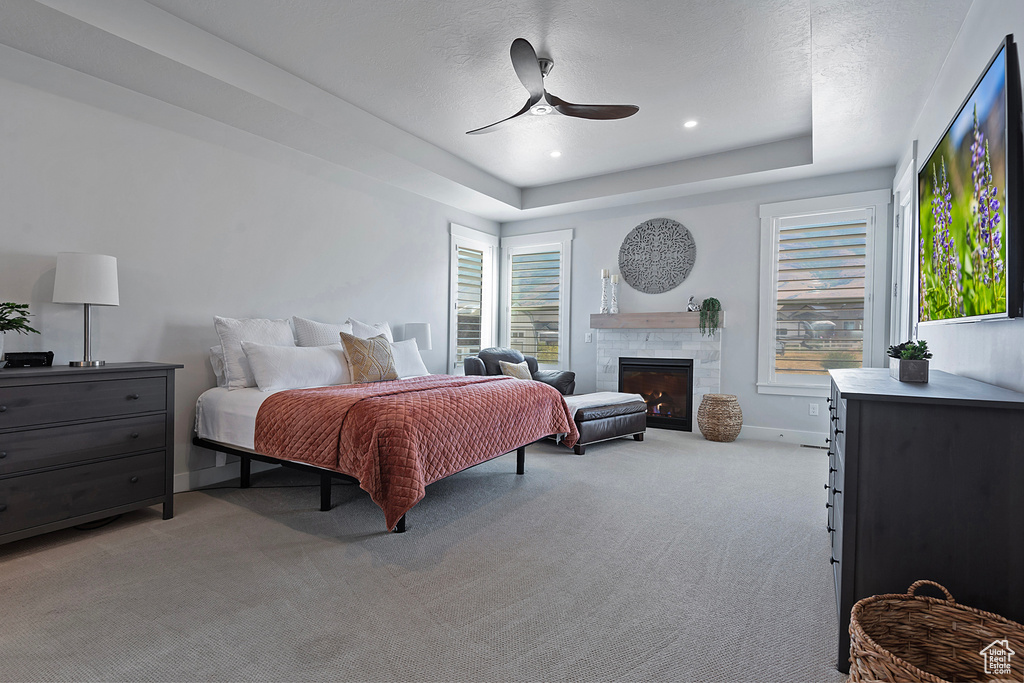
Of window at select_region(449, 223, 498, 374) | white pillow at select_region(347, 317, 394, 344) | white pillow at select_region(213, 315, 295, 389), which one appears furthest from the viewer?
window at select_region(449, 223, 498, 374)

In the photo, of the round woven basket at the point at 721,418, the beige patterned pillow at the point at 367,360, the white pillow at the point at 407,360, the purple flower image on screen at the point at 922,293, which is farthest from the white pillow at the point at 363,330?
the purple flower image on screen at the point at 922,293

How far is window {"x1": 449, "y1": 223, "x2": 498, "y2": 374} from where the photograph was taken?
19.8 feet

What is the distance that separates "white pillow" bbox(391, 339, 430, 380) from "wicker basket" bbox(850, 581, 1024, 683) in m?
3.53

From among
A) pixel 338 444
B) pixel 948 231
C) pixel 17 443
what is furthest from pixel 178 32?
pixel 948 231

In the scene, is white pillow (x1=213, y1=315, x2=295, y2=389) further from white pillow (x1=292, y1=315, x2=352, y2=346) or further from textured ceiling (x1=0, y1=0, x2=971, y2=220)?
textured ceiling (x1=0, y1=0, x2=971, y2=220)

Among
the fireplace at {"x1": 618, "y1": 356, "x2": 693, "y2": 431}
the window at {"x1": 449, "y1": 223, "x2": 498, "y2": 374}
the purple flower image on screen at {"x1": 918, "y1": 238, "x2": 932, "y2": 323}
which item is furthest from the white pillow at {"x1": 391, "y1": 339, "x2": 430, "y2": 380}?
the purple flower image on screen at {"x1": 918, "y1": 238, "x2": 932, "y2": 323}

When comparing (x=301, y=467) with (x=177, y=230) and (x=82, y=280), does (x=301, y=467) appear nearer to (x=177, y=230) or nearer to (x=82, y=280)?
(x=82, y=280)

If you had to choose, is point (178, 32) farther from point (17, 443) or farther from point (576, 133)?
point (576, 133)

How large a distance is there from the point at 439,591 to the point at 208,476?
2.37 meters

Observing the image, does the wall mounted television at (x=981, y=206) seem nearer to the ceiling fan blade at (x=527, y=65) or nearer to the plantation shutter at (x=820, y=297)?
the ceiling fan blade at (x=527, y=65)

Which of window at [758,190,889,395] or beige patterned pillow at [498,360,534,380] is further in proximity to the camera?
beige patterned pillow at [498,360,534,380]

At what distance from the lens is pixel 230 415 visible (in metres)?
3.21

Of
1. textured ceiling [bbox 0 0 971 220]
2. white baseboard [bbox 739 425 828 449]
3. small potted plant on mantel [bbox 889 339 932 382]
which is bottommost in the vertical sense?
white baseboard [bbox 739 425 828 449]

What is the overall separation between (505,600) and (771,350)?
13.6 ft
